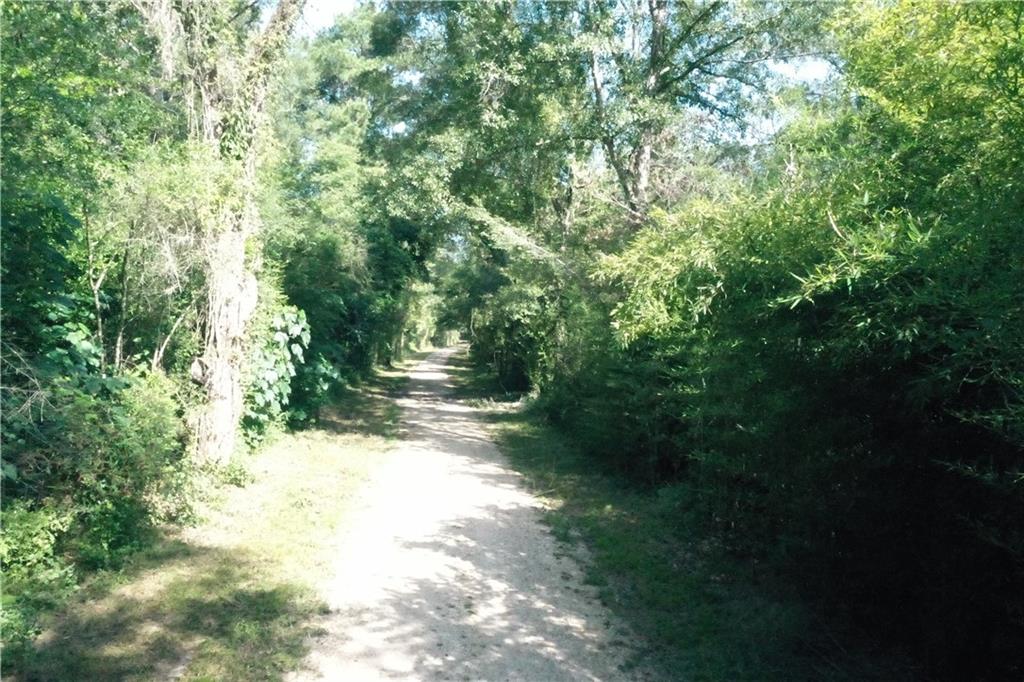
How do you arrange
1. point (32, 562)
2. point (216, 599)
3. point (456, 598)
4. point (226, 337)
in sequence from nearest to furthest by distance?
1. point (32, 562)
2. point (216, 599)
3. point (456, 598)
4. point (226, 337)

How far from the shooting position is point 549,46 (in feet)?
41.9

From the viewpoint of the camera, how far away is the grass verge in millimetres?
4648

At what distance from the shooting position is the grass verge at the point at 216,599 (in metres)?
4.65

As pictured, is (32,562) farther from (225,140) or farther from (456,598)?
(225,140)

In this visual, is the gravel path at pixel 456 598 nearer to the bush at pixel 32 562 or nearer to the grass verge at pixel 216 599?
the grass verge at pixel 216 599

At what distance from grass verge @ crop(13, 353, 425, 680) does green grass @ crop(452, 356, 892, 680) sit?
2.72 metres

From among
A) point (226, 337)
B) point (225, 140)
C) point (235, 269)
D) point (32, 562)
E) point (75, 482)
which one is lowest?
point (32, 562)

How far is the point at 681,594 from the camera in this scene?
6570mm

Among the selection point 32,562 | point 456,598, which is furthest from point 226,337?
point 456,598

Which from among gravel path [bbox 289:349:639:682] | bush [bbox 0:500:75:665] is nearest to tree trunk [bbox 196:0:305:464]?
gravel path [bbox 289:349:639:682]

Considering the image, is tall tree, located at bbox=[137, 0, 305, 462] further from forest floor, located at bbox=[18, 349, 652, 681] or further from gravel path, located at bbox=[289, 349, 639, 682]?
gravel path, located at bbox=[289, 349, 639, 682]

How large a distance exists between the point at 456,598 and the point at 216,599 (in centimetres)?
197

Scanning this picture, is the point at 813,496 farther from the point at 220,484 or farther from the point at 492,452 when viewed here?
the point at 492,452

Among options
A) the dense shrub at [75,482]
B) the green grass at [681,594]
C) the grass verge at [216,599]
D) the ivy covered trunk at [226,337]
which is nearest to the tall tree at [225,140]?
the ivy covered trunk at [226,337]
